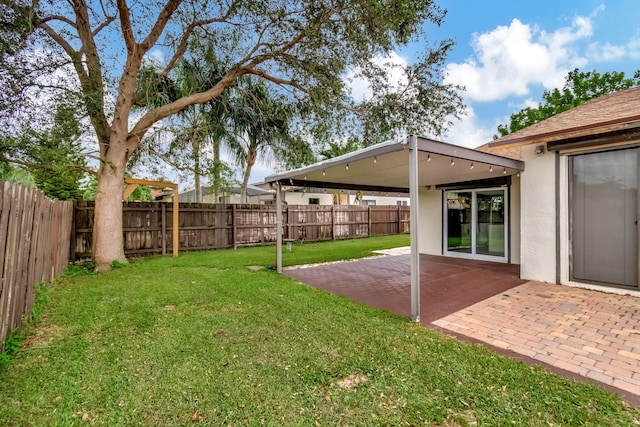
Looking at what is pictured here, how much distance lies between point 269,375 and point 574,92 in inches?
1008

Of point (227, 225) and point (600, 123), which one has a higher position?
point (600, 123)

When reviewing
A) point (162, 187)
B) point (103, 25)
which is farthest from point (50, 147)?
point (103, 25)

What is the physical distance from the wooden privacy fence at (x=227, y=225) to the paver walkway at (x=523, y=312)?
16.8 feet

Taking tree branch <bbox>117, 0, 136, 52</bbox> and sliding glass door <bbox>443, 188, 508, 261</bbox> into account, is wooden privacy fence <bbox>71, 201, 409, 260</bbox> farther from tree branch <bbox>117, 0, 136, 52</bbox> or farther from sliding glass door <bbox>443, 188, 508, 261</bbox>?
sliding glass door <bbox>443, 188, 508, 261</bbox>

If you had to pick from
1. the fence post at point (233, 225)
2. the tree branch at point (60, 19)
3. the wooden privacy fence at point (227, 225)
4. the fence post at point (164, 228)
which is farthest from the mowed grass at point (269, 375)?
the fence post at point (233, 225)

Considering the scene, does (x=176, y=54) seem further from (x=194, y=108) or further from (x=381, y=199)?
(x=381, y=199)

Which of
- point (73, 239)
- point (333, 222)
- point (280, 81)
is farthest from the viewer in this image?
point (333, 222)

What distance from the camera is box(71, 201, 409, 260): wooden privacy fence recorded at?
9352 mm

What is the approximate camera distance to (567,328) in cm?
364

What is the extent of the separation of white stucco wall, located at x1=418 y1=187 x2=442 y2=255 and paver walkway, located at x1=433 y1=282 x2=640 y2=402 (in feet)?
15.3

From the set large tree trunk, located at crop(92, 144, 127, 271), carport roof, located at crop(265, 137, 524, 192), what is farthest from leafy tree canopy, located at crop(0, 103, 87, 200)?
carport roof, located at crop(265, 137, 524, 192)

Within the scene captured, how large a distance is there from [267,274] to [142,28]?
6.87m

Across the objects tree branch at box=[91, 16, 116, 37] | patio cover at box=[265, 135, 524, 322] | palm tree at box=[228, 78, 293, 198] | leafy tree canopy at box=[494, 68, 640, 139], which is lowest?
patio cover at box=[265, 135, 524, 322]

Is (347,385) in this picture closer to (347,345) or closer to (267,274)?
(347,345)
